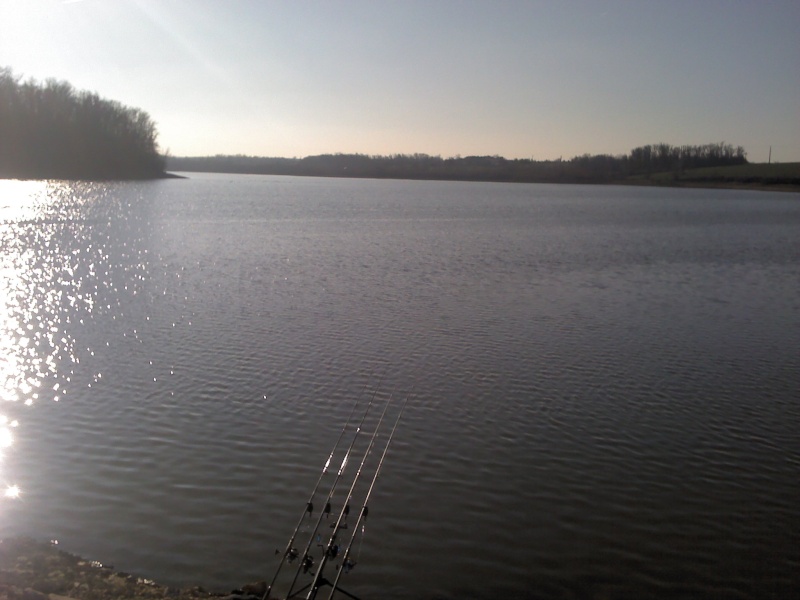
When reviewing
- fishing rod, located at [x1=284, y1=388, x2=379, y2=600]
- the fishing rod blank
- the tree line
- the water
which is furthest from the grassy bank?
the fishing rod blank

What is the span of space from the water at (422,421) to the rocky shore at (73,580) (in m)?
0.35

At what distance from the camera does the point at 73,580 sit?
20.5ft

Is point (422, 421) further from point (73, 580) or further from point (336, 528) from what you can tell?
point (73, 580)

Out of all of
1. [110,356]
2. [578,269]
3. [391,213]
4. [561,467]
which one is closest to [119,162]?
[391,213]

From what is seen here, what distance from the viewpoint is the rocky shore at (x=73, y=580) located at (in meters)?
6.00

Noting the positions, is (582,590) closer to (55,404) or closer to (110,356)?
(55,404)

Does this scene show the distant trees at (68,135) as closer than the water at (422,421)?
No

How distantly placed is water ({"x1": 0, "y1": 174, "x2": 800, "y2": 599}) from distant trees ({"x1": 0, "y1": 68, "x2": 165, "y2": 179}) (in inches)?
2526

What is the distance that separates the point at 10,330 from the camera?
1517 centimetres

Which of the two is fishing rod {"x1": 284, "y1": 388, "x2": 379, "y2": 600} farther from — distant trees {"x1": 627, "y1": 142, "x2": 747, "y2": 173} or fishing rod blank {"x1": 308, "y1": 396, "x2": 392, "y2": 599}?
distant trees {"x1": 627, "y1": 142, "x2": 747, "y2": 173}

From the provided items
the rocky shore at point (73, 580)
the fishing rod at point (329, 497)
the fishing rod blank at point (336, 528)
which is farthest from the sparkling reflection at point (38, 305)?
the fishing rod blank at point (336, 528)

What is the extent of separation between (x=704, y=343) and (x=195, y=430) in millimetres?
11379

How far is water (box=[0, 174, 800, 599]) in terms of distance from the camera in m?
7.39

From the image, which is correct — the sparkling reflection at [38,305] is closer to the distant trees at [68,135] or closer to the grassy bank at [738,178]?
the distant trees at [68,135]
